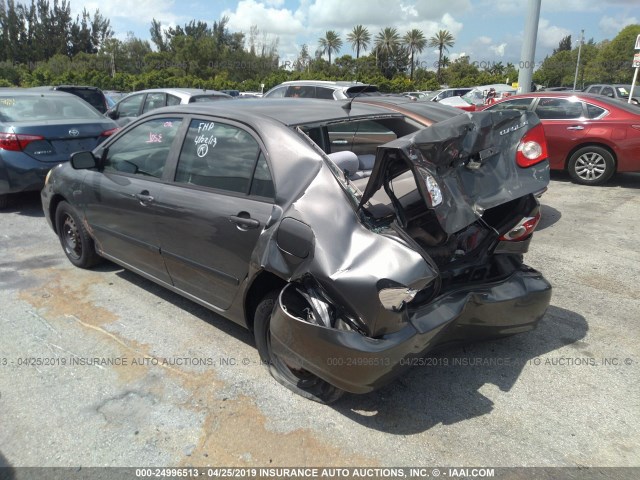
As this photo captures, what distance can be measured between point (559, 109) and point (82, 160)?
7.67 metres

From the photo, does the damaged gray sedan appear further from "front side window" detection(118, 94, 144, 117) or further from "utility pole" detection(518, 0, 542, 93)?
"utility pole" detection(518, 0, 542, 93)

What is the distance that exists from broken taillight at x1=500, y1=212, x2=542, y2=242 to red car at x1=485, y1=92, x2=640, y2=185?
5357 mm

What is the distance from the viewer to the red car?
25.5 feet

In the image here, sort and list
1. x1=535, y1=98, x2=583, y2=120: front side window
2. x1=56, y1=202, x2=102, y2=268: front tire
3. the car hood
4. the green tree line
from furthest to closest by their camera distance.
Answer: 1. the green tree line
2. x1=535, y1=98, x2=583, y2=120: front side window
3. x1=56, y1=202, x2=102, y2=268: front tire
4. the car hood

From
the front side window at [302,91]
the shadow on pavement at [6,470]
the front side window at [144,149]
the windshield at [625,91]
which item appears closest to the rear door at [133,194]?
the front side window at [144,149]

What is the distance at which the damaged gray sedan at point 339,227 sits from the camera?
94.3 inches

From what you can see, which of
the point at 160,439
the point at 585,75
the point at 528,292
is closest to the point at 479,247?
the point at 528,292

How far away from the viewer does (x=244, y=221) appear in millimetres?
2879

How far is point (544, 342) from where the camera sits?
3.44 metres

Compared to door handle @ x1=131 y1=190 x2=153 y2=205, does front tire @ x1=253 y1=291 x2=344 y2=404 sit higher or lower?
lower

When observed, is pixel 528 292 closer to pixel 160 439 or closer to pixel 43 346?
pixel 160 439

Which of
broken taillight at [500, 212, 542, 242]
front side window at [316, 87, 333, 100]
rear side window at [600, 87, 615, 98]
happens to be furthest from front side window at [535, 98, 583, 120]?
rear side window at [600, 87, 615, 98]

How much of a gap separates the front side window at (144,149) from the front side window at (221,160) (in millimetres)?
243

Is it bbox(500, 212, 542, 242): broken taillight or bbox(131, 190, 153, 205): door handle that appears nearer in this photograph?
bbox(500, 212, 542, 242): broken taillight
